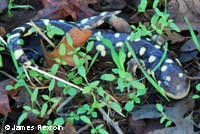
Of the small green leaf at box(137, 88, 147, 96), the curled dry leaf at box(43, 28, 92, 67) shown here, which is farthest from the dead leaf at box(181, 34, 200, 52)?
the curled dry leaf at box(43, 28, 92, 67)

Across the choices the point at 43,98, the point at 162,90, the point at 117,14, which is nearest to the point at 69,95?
the point at 43,98

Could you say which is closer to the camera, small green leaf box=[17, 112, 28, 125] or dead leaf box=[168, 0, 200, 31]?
small green leaf box=[17, 112, 28, 125]

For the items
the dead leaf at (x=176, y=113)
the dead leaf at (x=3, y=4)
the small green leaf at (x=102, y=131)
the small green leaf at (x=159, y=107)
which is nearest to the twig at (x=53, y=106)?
the small green leaf at (x=102, y=131)

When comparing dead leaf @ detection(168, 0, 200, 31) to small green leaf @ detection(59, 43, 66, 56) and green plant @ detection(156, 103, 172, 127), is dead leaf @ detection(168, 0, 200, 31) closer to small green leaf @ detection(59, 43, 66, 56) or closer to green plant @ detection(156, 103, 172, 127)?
green plant @ detection(156, 103, 172, 127)

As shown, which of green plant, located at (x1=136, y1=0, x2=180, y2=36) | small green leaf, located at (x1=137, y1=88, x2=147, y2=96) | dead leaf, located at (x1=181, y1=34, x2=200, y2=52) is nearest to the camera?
small green leaf, located at (x1=137, y1=88, x2=147, y2=96)

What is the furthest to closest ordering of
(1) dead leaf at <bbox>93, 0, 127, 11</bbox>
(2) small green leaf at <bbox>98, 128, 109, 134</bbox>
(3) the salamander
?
(1) dead leaf at <bbox>93, 0, 127, 11</bbox>
(3) the salamander
(2) small green leaf at <bbox>98, 128, 109, 134</bbox>
